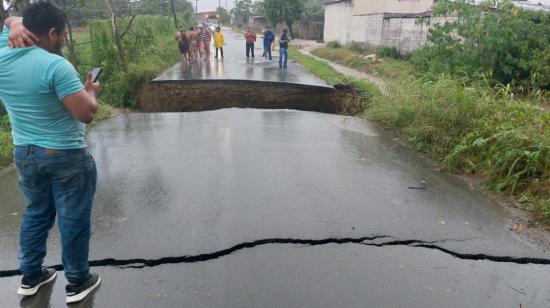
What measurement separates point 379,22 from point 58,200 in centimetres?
2042

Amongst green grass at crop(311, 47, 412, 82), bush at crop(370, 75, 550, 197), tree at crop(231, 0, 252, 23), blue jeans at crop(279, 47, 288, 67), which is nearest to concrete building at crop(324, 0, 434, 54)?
green grass at crop(311, 47, 412, 82)

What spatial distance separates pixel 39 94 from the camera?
2342 millimetres

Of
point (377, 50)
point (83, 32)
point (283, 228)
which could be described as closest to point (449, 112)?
point (283, 228)

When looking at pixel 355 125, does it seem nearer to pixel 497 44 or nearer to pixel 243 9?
pixel 497 44

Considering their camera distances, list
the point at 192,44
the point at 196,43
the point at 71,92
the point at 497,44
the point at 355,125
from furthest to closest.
Answer: the point at 196,43, the point at 192,44, the point at 497,44, the point at 355,125, the point at 71,92

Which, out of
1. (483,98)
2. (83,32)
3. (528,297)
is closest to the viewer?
(528,297)

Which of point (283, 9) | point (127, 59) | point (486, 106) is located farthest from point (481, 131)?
point (283, 9)

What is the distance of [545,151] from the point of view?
182 inches

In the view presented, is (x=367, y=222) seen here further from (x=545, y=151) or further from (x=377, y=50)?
(x=377, y=50)

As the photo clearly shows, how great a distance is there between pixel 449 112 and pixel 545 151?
174 cm

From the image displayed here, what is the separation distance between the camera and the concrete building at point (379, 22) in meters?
17.5

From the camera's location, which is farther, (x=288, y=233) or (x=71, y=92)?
(x=288, y=233)

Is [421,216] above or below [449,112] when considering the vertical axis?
below

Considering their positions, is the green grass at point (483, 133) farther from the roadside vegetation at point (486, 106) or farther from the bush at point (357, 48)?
the bush at point (357, 48)
